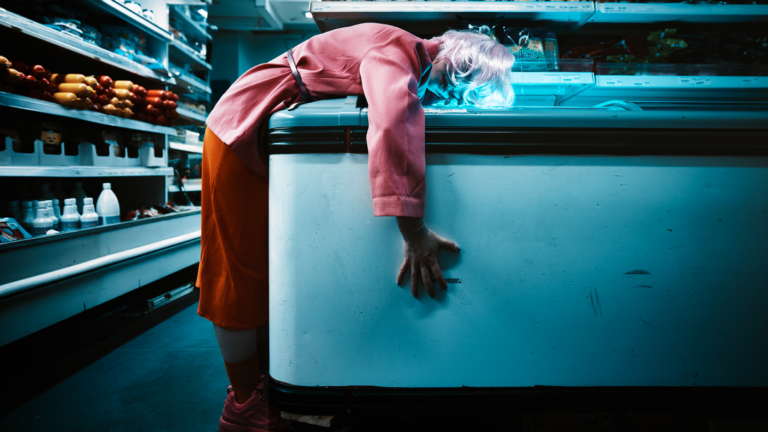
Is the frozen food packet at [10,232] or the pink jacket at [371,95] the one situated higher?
the pink jacket at [371,95]

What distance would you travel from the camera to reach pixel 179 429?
124 cm

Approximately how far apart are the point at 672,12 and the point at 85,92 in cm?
312

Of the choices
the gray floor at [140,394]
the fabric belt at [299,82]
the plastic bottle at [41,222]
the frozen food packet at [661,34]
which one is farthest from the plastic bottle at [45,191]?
the frozen food packet at [661,34]

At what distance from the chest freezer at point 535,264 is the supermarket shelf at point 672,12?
53.7 inches

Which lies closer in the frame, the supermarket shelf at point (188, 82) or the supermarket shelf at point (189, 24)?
the supermarket shelf at point (188, 82)

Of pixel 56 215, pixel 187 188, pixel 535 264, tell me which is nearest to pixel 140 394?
pixel 56 215

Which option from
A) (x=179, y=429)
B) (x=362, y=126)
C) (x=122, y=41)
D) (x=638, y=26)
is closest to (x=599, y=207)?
(x=362, y=126)

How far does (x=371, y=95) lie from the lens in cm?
77

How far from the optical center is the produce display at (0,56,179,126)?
63.0 inches

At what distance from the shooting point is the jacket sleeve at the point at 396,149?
2.36ft

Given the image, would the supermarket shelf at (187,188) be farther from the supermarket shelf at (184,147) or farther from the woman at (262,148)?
the woman at (262,148)

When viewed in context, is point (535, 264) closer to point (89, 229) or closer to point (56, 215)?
point (89, 229)

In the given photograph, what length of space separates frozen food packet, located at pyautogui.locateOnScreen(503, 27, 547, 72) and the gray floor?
2.10 metres

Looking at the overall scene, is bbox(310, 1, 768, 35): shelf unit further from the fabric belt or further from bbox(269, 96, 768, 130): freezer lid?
bbox(269, 96, 768, 130): freezer lid
